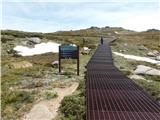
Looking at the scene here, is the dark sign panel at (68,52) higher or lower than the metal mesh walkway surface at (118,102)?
higher

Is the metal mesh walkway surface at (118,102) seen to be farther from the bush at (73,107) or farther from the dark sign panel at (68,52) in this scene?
the dark sign panel at (68,52)

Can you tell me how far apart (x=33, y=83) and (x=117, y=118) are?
8.73m

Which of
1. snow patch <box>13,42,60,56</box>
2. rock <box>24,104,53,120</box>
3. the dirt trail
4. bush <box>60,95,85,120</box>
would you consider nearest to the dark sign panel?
the dirt trail

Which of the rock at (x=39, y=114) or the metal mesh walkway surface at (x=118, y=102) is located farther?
the rock at (x=39, y=114)

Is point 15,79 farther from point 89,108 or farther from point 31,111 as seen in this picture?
point 89,108

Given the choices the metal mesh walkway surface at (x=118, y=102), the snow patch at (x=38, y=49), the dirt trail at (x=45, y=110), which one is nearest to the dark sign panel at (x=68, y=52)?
the metal mesh walkway surface at (x=118, y=102)

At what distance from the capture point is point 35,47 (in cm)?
5338

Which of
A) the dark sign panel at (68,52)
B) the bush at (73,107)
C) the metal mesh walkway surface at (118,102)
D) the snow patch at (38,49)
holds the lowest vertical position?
the bush at (73,107)

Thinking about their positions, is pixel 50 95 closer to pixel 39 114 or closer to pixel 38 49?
pixel 39 114

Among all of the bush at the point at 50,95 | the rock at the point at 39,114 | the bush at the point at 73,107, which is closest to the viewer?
the bush at the point at 73,107

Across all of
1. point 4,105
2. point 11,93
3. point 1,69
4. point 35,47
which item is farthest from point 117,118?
point 35,47

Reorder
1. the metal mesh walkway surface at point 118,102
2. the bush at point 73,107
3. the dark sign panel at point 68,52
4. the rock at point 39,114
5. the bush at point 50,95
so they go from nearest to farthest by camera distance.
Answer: the metal mesh walkway surface at point 118,102 → the bush at point 73,107 → the rock at point 39,114 → the bush at point 50,95 → the dark sign panel at point 68,52

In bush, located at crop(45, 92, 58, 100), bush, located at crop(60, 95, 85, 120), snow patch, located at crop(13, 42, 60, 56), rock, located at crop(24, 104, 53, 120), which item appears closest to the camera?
bush, located at crop(60, 95, 85, 120)

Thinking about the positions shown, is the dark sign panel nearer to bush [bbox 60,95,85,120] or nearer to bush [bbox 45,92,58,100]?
bush [bbox 45,92,58,100]
